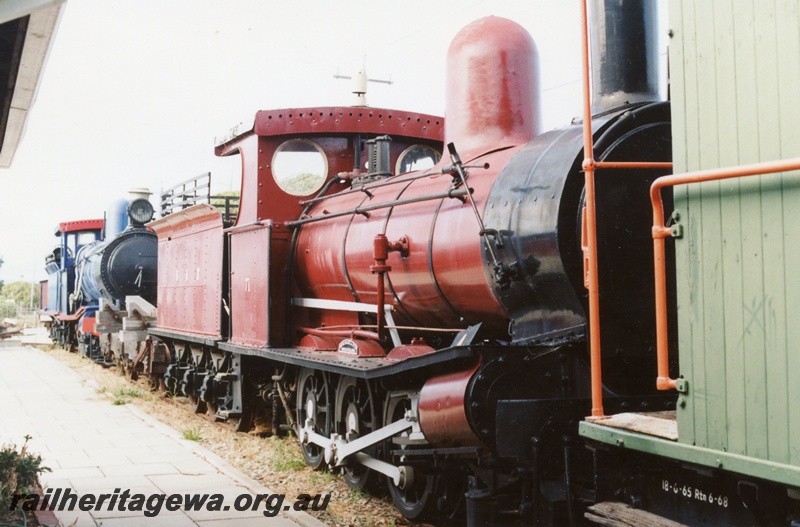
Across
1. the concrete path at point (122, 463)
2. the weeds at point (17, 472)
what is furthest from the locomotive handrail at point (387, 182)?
the weeds at point (17, 472)

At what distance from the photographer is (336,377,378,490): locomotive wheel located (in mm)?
6273

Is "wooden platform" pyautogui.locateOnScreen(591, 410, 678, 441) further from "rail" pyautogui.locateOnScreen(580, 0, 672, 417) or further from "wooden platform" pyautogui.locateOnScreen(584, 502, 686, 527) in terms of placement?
"wooden platform" pyautogui.locateOnScreen(584, 502, 686, 527)

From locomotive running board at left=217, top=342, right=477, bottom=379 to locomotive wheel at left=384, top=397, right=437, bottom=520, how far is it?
347 mm

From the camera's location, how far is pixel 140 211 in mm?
17422

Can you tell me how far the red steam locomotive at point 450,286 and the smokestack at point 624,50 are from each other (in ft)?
0.05

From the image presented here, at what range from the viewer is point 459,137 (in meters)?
5.61

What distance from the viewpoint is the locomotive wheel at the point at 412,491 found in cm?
547

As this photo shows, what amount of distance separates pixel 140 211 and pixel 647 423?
1583cm

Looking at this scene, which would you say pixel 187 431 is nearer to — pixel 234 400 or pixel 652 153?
pixel 234 400

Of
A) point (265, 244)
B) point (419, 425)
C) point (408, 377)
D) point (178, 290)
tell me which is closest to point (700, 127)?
point (419, 425)

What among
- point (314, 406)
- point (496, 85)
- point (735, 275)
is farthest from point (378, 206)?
point (735, 275)

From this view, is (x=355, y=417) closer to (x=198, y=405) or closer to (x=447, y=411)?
(x=447, y=411)

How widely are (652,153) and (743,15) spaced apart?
140 centimetres

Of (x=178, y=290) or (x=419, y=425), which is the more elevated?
(x=178, y=290)
